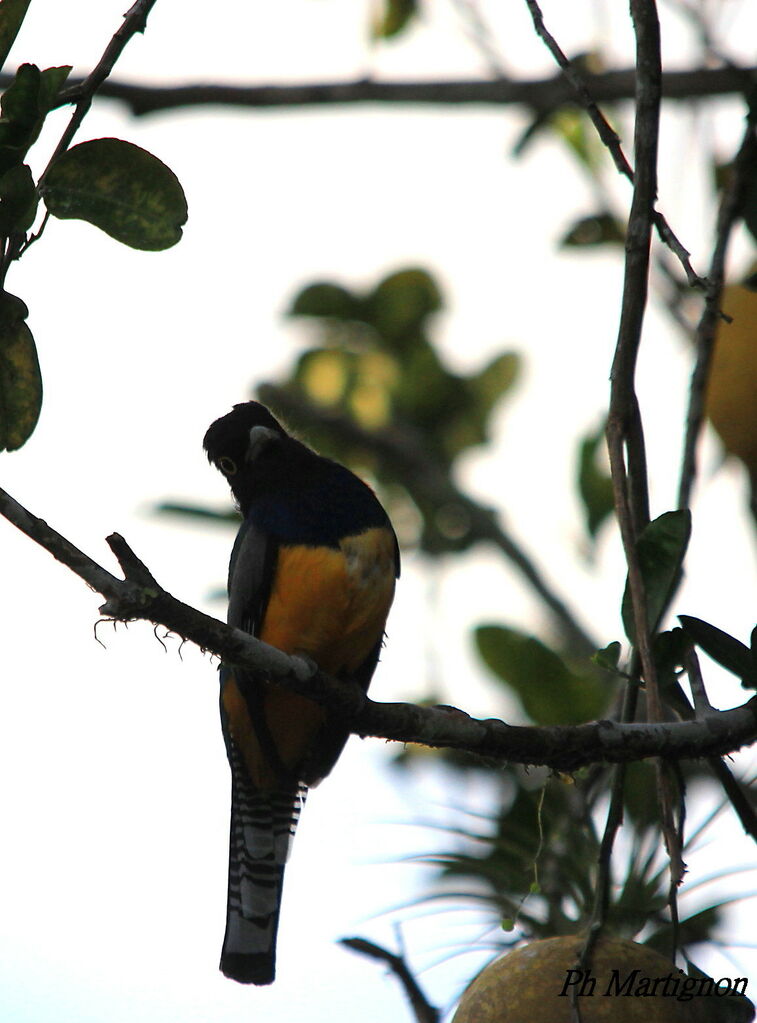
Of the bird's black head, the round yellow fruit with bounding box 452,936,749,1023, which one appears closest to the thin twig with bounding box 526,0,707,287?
the round yellow fruit with bounding box 452,936,749,1023

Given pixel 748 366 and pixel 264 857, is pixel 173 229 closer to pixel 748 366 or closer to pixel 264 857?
pixel 748 366

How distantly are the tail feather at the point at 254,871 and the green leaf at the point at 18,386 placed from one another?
2211 millimetres

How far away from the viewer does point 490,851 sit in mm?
3781

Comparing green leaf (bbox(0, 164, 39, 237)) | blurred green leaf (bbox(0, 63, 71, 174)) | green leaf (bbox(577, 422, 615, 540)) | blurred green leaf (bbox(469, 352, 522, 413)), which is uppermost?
blurred green leaf (bbox(469, 352, 522, 413))

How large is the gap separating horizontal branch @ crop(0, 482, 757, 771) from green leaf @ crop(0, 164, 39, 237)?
52 cm

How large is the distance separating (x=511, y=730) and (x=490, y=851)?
1.19 m

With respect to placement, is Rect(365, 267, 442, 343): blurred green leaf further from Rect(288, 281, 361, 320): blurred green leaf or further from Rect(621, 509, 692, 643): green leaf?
Rect(621, 509, 692, 643): green leaf

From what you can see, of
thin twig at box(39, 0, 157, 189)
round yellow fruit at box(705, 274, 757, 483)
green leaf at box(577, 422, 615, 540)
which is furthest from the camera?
green leaf at box(577, 422, 615, 540)

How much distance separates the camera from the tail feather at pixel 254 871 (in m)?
4.38

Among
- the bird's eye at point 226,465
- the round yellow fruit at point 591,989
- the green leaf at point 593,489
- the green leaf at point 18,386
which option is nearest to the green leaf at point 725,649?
the round yellow fruit at point 591,989

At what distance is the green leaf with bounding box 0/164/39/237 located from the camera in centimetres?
229

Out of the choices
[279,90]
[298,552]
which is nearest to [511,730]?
[298,552]

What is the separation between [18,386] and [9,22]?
2.50ft

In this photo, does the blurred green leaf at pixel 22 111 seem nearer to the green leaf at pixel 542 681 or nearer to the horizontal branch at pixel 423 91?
the horizontal branch at pixel 423 91
